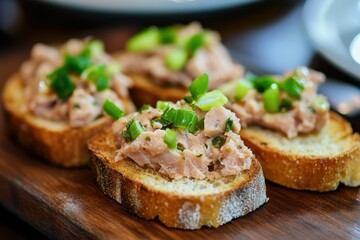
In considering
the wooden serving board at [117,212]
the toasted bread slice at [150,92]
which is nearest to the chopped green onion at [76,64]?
the toasted bread slice at [150,92]

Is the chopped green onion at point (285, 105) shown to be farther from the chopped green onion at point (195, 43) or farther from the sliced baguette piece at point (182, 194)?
the chopped green onion at point (195, 43)

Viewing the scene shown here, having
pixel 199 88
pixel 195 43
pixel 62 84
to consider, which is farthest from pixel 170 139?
pixel 195 43

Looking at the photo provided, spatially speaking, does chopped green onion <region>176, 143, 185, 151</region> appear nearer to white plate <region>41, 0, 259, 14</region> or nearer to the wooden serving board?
the wooden serving board

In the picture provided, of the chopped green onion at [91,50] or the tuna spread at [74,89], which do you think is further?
the chopped green onion at [91,50]

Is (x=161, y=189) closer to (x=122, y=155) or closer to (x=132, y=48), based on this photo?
(x=122, y=155)

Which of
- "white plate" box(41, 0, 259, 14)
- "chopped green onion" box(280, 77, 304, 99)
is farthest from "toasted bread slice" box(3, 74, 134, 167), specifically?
"white plate" box(41, 0, 259, 14)

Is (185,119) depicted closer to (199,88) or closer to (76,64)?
(199,88)
